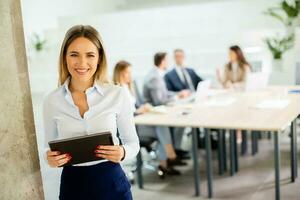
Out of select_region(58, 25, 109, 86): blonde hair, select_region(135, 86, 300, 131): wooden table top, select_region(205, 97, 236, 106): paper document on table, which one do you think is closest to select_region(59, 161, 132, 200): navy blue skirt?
select_region(58, 25, 109, 86): blonde hair

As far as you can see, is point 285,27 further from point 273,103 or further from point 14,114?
point 14,114

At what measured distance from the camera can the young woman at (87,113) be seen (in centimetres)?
161

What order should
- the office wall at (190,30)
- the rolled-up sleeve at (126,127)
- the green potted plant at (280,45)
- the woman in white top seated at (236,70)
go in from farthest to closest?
the office wall at (190,30) < the woman in white top seated at (236,70) < the green potted plant at (280,45) < the rolled-up sleeve at (126,127)

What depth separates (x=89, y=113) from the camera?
1628 mm

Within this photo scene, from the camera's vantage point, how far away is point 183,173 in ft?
13.5

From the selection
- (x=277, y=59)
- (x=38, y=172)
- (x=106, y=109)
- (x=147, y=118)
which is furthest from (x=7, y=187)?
(x=277, y=59)

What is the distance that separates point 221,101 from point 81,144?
112 inches

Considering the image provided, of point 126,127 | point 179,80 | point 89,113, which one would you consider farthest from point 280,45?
point 89,113

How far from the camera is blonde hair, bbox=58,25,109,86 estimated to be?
5.29 feet

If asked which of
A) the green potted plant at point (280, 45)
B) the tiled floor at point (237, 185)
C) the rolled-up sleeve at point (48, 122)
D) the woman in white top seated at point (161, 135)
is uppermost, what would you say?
the green potted plant at point (280, 45)

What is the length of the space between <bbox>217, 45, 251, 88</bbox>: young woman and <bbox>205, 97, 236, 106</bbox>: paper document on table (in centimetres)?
65

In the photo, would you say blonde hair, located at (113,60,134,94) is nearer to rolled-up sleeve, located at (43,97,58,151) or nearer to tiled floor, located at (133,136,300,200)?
tiled floor, located at (133,136,300,200)

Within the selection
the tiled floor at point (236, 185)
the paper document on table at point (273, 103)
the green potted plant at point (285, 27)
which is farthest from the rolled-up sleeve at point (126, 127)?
the green potted plant at point (285, 27)

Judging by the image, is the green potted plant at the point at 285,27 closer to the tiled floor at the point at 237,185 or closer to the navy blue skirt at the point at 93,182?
the tiled floor at the point at 237,185
